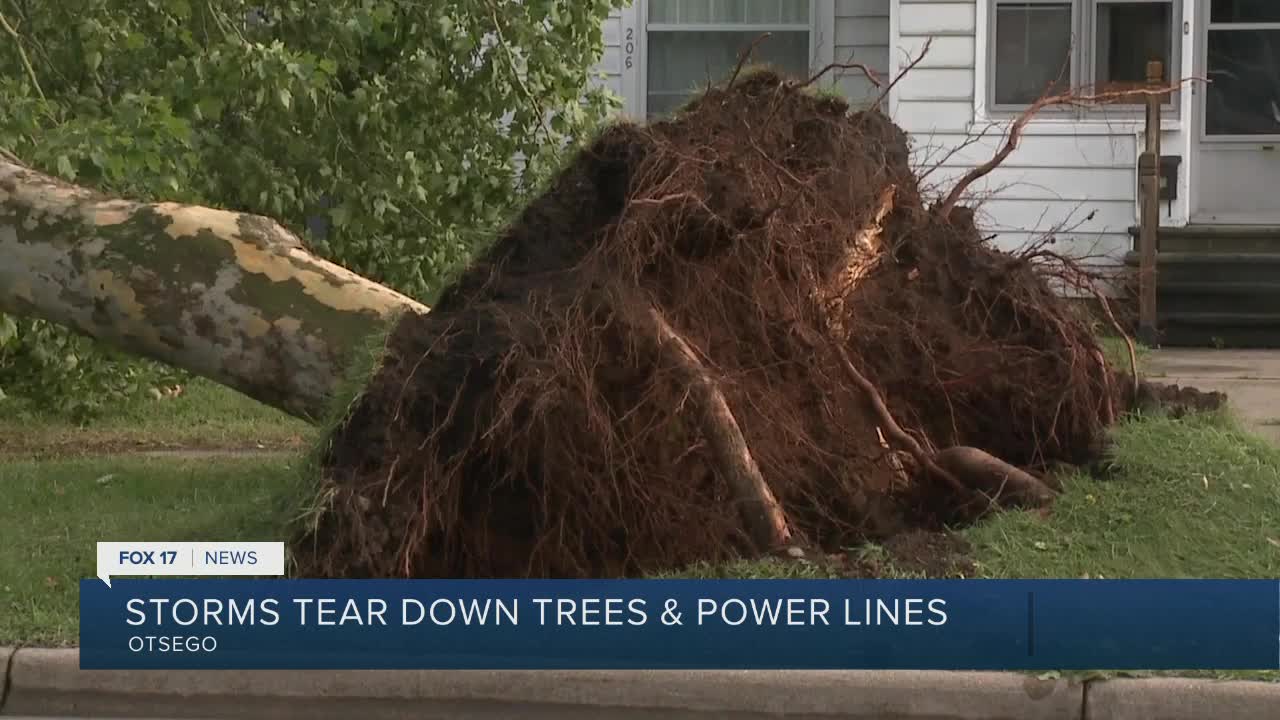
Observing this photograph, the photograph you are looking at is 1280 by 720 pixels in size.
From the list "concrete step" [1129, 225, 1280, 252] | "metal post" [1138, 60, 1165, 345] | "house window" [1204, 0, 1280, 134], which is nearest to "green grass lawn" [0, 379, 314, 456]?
"metal post" [1138, 60, 1165, 345]

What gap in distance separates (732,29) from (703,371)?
9.03 meters

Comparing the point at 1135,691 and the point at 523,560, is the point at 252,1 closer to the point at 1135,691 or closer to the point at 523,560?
the point at 523,560

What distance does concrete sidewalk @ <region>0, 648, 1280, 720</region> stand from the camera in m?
5.50

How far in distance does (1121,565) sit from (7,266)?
458cm

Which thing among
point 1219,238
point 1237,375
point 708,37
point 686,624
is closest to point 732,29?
point 708,37

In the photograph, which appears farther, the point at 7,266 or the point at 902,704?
the point at 7,266

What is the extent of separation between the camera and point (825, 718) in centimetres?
560

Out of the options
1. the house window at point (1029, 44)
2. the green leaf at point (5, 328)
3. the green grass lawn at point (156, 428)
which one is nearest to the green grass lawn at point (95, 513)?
the green grass lawn at point (156, 428)

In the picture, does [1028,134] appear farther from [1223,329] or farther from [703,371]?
[703,371]

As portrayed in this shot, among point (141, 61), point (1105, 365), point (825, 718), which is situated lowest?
point (825, 718)

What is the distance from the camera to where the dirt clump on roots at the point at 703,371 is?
634cm

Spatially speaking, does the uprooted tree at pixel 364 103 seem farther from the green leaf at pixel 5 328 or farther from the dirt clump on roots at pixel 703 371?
the dirt clump on roots at pixel 703 371

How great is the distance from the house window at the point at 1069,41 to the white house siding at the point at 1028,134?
0.28m

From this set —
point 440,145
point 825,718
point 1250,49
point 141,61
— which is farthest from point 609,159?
point 1250,49
